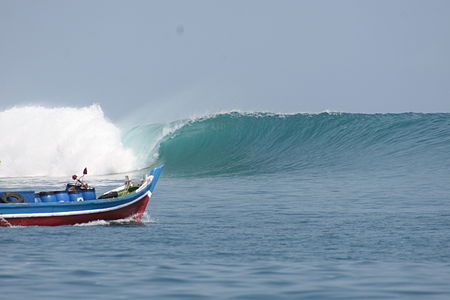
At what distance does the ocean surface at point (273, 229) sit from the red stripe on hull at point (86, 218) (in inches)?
11.3

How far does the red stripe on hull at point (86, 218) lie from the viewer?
22391 mm

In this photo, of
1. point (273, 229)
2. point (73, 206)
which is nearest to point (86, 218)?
point (73, 206)

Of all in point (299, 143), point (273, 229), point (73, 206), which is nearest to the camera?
point (273, 229)

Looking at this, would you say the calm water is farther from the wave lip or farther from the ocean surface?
the wave lip

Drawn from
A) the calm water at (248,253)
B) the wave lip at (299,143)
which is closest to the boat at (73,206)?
the calm water at (248,253)

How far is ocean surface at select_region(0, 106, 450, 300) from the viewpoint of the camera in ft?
45.8

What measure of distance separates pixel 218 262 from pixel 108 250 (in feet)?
9.13

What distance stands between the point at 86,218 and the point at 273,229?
5.37m

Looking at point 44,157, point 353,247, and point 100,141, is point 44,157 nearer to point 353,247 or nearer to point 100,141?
point 100,141

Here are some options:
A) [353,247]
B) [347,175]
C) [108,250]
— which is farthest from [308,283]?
[347,175]

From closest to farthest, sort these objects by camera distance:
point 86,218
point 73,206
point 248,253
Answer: point 248,253, point 73,206, point 86,218

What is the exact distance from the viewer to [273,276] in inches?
577

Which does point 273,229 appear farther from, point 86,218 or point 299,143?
point 299,143

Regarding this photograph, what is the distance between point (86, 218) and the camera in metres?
23.2
